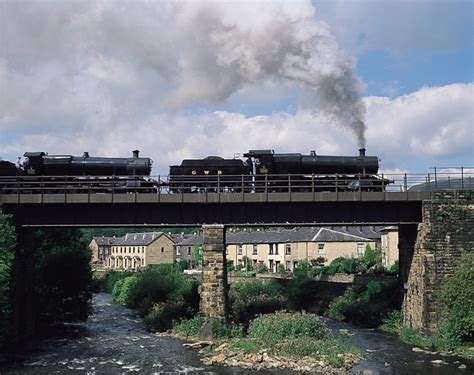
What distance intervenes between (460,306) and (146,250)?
240 ft

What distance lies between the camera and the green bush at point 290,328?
84.8ft

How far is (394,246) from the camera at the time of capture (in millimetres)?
54125

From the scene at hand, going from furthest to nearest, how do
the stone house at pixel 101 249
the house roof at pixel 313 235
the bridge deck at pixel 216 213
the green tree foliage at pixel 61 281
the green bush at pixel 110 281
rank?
the stone house at pixel 101 249 → the house roof at pixel 313 235 → the green bush at pixel 110 281 → the green tree foliage at pixel 61 281 → the bridge deck at pixel 216 213

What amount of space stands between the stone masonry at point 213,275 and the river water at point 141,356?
8.32 ft

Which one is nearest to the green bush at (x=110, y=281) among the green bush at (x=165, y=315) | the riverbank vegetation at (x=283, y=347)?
the green bush at (x=165, y=315)

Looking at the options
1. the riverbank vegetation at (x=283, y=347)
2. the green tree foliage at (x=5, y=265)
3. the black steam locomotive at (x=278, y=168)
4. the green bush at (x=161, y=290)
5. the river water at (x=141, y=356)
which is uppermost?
the black steam locomotive at (x=278, y=168)

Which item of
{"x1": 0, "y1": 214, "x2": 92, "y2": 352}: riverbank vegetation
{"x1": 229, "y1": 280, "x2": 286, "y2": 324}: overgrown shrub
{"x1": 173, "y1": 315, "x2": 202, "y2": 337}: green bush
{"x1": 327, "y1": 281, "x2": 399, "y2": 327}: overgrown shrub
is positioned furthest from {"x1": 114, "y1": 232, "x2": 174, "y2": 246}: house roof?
{"x1": 173, "y1": 315, "x2": 202, "y2": 337}: green bush

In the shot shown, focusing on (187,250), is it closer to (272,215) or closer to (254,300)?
(254,300)

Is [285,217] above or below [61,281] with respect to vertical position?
above

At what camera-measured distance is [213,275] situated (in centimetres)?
2811

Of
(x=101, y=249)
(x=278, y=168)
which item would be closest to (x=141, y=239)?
(x=101, y=249)

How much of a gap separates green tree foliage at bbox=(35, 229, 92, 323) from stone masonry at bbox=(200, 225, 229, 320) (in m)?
12.7

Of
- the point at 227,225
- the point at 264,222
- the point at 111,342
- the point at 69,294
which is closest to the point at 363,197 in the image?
the point at 264,222

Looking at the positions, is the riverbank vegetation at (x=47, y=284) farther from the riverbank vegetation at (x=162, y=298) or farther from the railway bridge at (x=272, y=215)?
the riverbank vegetation at (x=162, y=298)
